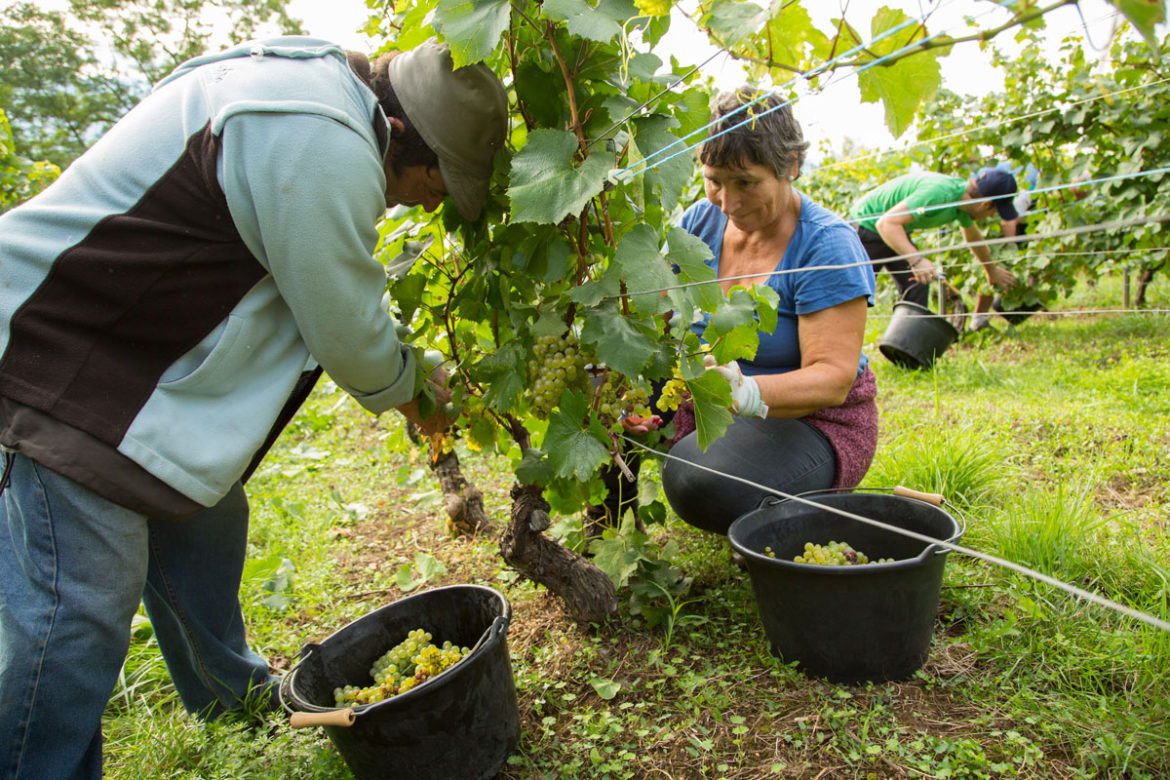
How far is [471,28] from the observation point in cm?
133

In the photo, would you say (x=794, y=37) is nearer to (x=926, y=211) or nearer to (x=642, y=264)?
(x=642, y=264)

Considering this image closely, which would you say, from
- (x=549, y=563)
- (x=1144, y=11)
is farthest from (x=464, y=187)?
(x=1144, y=11)

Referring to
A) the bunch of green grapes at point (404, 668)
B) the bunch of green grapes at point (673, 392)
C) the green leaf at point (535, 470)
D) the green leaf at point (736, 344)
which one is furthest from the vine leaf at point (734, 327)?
the bunch of green grapes at point (404, 668)

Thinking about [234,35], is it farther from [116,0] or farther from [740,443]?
[740,443]

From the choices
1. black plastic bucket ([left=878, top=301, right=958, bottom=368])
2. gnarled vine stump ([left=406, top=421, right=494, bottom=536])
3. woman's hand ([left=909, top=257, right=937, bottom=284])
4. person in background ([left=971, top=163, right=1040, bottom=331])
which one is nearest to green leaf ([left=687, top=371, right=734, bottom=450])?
gnarled vine stump ([left=406, top=421, right=494, bottom=536])

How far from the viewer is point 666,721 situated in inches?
72.3

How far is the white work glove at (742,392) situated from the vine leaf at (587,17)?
0.88 meters

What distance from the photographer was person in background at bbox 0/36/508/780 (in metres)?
1.31

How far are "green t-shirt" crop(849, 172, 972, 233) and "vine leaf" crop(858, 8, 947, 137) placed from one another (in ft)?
11.7

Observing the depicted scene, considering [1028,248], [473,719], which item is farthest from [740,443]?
[1028,248]

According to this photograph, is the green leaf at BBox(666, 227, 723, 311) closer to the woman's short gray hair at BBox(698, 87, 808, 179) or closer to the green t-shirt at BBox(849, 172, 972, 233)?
the woman's short gray hair at BBox(698, 87, 808, 179)

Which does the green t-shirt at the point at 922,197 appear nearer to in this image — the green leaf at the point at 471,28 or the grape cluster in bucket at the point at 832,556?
the grape cluster in bucket at the point at 832,556

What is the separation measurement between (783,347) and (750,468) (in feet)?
1.35

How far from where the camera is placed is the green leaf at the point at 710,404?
1.72m
